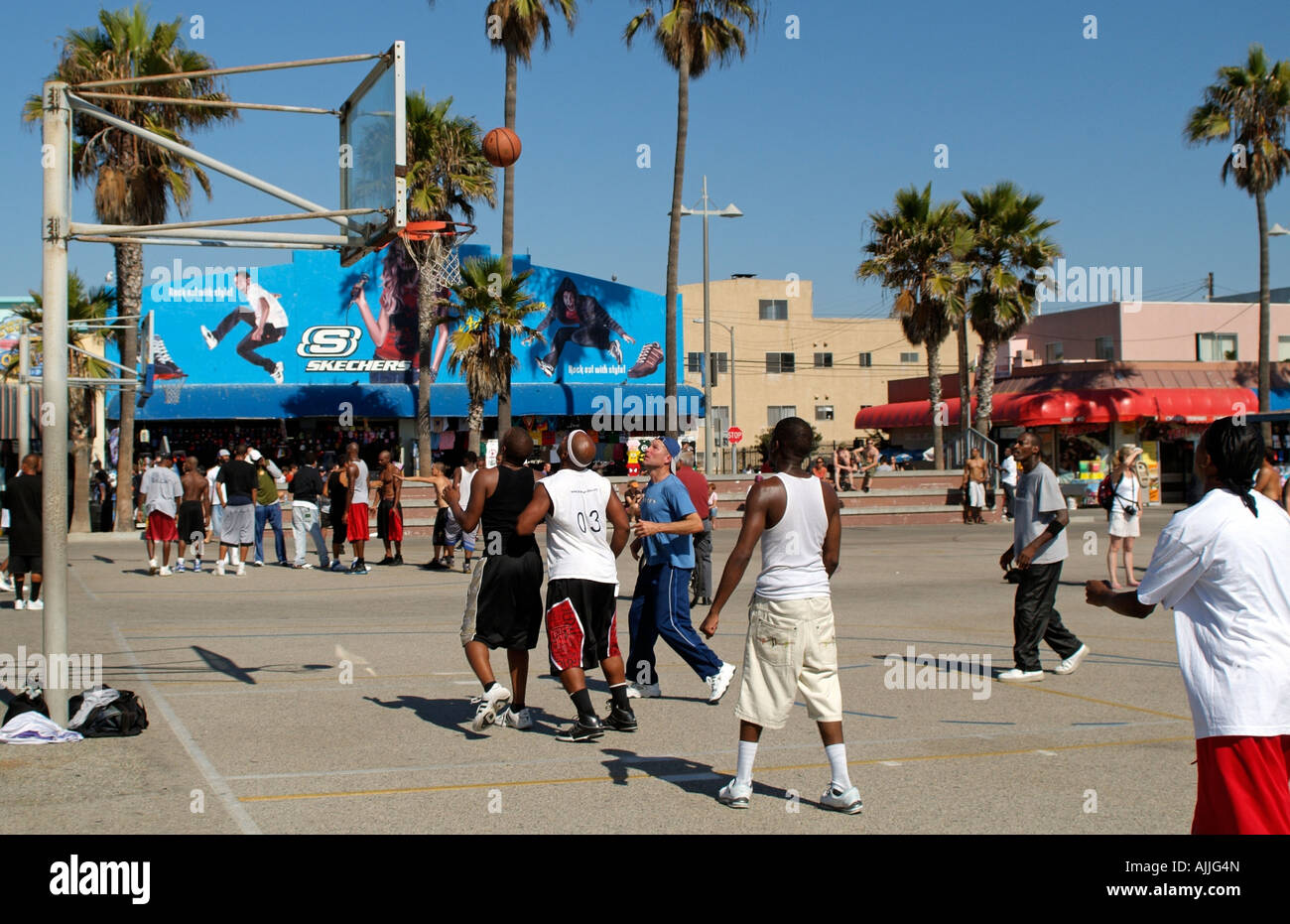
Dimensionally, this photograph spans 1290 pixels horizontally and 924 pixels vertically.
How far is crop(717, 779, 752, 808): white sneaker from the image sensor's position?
5680 mm

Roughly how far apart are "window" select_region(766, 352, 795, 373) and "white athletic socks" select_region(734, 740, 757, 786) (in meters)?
55.3

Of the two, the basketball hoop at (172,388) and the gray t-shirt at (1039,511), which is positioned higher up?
the basketball hoop at (172,388)

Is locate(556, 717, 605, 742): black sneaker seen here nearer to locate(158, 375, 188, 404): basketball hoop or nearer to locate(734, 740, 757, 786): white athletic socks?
locate(734, 740, 757, 786): white athletic socks

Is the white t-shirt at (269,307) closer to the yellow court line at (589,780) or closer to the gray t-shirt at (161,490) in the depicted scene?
the gray t-shirt at (161,490)

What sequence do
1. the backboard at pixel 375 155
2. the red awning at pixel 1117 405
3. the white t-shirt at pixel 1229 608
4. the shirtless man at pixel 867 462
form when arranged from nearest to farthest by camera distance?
the white t-shirt at pixel 1229 608 → the backboard at pixel 375 155 → the shirtless man at pixel 867 462 → the red awning at pixel 1117 405

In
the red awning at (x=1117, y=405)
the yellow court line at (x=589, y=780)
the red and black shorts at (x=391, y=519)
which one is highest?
the red awning at (x=1117, y=405)

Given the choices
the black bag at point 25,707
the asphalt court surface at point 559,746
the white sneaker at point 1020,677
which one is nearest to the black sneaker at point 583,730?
the asphalt court surface at point 559,746

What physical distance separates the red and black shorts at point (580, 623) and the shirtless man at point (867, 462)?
2440 centimetres

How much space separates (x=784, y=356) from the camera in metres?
60.7

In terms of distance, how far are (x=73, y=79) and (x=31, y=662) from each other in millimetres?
17307

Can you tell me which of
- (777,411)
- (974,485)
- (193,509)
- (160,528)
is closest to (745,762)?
(160,528)

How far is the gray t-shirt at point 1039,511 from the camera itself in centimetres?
901
